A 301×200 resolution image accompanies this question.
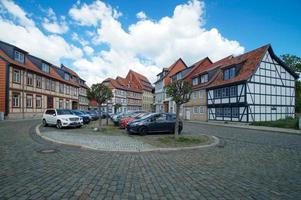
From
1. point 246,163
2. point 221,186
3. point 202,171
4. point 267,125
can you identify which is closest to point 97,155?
point 202,171

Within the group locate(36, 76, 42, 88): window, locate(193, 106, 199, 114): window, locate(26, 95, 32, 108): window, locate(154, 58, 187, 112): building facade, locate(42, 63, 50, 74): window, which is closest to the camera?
locate(26, 95, 32, 108): window

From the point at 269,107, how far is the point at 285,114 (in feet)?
11.6

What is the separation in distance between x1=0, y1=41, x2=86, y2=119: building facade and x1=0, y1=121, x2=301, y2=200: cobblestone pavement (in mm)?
23448

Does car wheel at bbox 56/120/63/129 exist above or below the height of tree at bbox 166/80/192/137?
below

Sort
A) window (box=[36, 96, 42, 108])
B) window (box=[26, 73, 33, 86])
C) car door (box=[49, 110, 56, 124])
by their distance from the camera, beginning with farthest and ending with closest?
window (box=[36, 96, 42, 108]) → window (box=[26, 73, 33, 86]) → car door (box=[49, 110, 56, 124])

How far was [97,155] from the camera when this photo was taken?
7.79 m

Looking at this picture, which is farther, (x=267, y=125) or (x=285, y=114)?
(x=285, y=114)

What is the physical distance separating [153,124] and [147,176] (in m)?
9.49

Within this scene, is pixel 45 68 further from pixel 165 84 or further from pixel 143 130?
pixel 143 130

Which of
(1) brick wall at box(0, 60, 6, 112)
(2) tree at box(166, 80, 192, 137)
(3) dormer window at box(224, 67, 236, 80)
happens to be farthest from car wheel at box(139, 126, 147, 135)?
(1) brick wall at box(0, 60, 6, 112)

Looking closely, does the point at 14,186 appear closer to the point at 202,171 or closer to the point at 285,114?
the point at 202,171

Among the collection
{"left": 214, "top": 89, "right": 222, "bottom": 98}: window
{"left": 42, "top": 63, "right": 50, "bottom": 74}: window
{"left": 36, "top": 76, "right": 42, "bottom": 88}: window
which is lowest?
{"left": 214, "top": 89, "right": 222, "bottom": 98}: window

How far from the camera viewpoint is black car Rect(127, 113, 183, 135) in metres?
14.4

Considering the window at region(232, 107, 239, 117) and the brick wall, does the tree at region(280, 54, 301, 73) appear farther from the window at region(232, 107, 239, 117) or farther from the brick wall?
the brick wall
